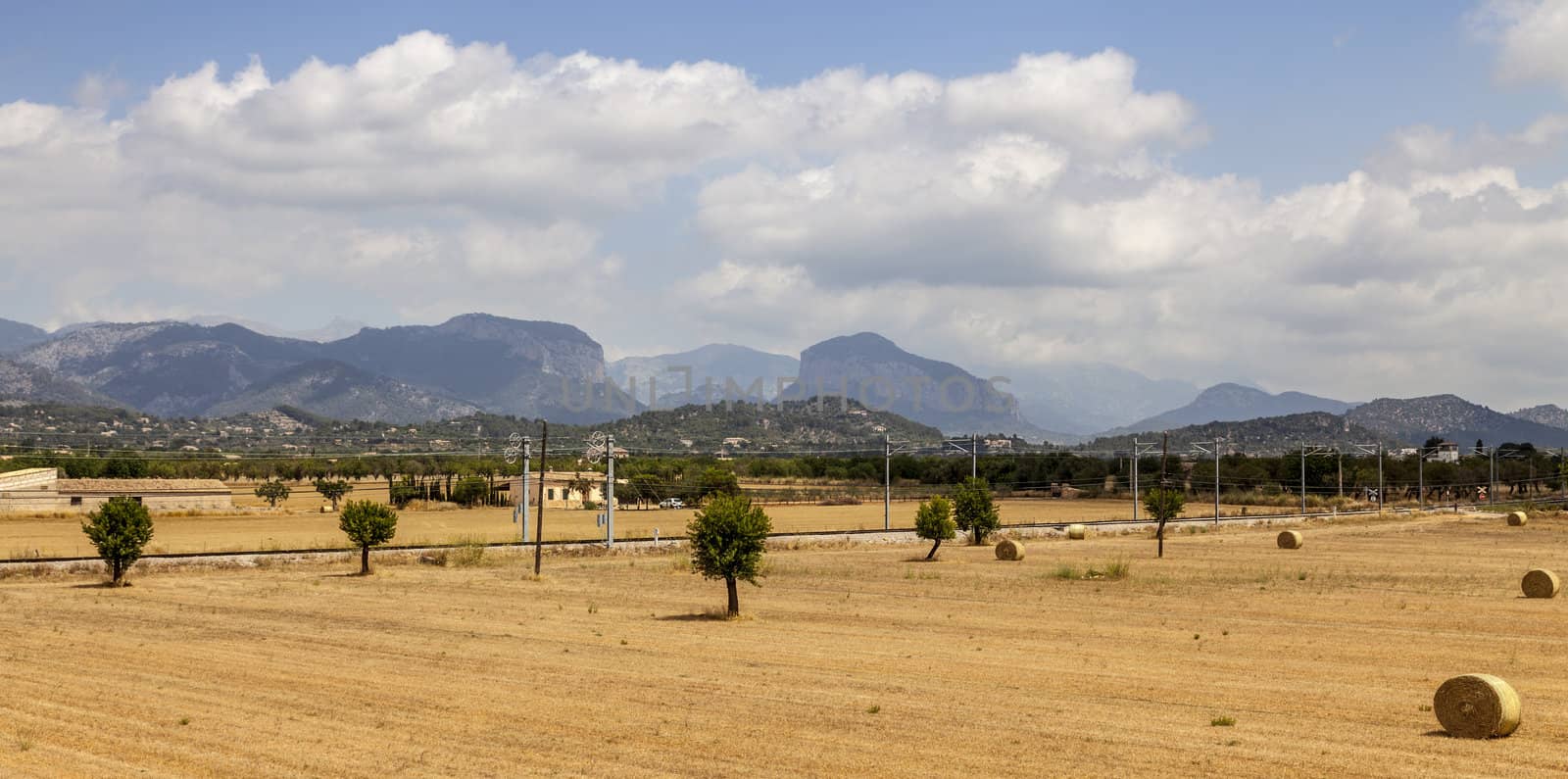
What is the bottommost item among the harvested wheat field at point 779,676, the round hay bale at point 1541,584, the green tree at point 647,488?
the harvested wheat field at point 779,676

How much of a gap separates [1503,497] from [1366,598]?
138 meters

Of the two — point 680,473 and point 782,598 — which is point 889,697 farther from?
point 680,473

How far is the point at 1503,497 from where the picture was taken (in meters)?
160

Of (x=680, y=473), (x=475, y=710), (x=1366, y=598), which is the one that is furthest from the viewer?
(x=680, y=473)

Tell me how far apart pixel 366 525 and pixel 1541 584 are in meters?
44.4

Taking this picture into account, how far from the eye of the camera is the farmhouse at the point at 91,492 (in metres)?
111

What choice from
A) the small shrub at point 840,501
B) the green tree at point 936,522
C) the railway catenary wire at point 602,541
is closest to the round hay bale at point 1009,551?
the green tree at point 936,522

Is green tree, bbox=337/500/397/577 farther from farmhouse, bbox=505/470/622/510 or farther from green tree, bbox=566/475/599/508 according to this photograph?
green tree, bbox=566/475/599/508

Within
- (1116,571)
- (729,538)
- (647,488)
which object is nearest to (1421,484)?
(647,488)

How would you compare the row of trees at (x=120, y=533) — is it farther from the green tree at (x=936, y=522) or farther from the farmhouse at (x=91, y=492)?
the farmhouse at (x=91, y=492)

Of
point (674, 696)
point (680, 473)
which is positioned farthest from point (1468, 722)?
point (680, 473)

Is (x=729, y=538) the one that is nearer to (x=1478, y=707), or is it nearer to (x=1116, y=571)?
(x=1116, y=571)

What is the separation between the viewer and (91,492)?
11512 cm

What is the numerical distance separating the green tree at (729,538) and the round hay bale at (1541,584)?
24630 mm
